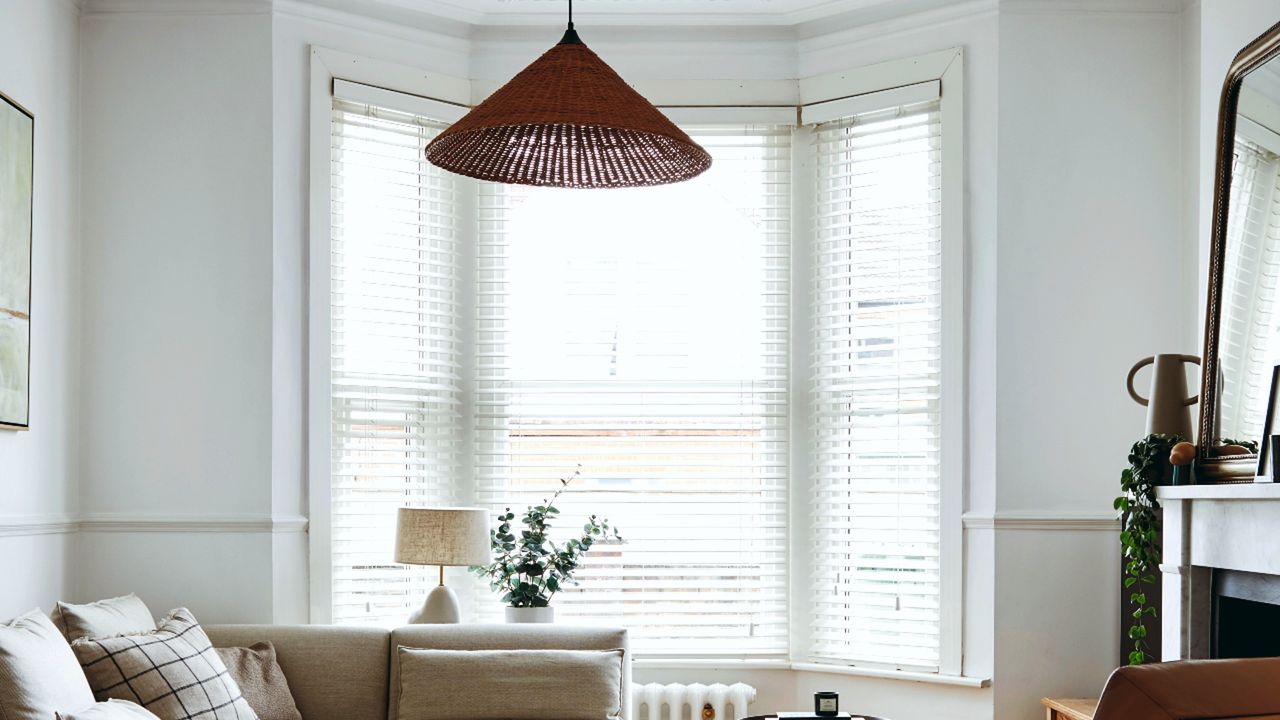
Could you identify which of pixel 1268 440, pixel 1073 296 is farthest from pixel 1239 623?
pixel 1073 296

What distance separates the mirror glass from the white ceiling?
148 centimetres

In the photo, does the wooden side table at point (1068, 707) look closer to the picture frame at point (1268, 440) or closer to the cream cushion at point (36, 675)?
the picture frame at point (1268, 440)

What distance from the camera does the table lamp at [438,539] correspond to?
3.83 meters

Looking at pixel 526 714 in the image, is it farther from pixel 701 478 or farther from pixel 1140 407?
pixel 1140 407

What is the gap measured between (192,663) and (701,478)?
192cm

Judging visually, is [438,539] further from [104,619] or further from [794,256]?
[794,256]

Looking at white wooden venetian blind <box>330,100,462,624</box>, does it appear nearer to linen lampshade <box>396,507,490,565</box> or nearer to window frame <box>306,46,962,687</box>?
window frame <box>306,46,962,687</box>

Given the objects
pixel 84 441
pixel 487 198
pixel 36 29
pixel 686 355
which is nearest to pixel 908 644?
pixel 686 355

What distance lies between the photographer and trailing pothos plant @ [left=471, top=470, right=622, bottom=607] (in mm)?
4133

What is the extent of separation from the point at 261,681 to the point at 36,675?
894mm

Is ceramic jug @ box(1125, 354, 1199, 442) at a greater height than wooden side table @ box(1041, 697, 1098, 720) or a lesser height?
greater

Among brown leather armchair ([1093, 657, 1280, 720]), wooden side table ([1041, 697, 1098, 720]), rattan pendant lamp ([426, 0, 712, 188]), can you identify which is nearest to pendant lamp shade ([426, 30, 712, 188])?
rattan pendant lamp ([426, 0, 712, 188])

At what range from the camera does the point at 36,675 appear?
8.75 ft

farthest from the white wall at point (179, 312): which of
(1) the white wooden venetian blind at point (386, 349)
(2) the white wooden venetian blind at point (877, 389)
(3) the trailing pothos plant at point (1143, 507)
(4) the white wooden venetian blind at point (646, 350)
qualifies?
(3) the trailing pothos plant at point (1143, 507)
